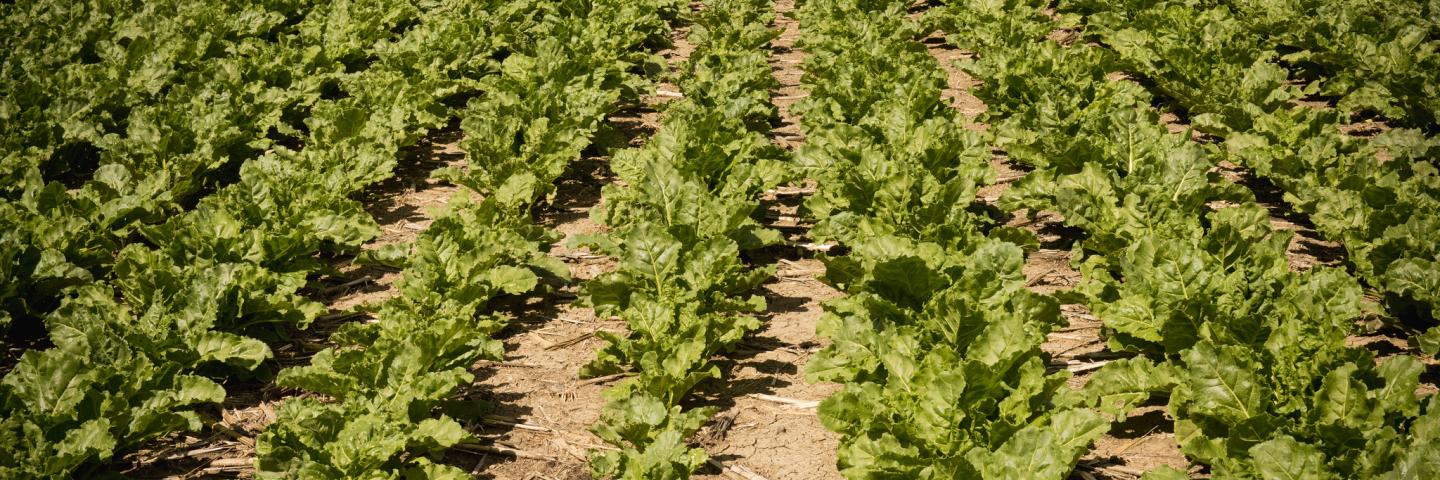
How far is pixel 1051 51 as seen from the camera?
9.41m

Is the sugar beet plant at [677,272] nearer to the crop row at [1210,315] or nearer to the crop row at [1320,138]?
the crop row at [1210,315]

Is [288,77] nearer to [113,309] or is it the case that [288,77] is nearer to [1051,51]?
[113,309]

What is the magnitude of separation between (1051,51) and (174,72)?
293 inches

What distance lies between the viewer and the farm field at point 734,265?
4.64 meters

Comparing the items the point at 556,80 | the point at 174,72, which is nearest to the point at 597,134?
the point at 556,80

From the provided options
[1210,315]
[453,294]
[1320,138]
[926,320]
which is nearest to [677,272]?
[453,294]

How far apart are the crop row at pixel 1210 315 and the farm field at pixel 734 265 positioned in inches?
0.8

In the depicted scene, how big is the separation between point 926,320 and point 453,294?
2477mm

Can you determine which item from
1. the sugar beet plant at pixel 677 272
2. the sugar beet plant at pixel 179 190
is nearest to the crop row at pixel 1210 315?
the sugar beet plant at pixel 677 272

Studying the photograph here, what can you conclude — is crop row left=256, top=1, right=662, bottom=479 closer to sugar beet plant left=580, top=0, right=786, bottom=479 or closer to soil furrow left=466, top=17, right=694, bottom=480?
soil furrow left=466, top=17, right=694, bottom=480

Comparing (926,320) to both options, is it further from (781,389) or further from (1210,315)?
(1210,315)

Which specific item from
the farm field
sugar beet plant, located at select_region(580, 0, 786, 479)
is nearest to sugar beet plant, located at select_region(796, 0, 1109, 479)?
the farm field

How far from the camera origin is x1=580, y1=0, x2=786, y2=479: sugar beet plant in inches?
191

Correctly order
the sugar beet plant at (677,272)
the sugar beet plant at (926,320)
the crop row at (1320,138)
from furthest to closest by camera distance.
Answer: the crop row at (1320,138)
the sugar beet plant at (677,272)
the sugar beet plant at (926,320)
